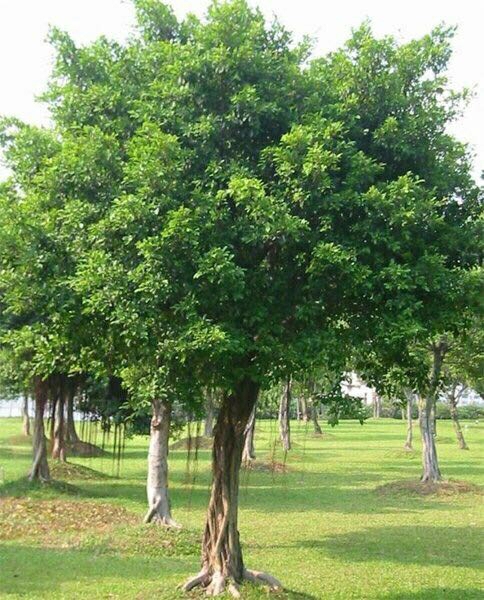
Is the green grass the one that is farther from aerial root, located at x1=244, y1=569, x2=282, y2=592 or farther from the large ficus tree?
the large ficus tree

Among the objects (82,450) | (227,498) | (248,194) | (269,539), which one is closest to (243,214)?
(248,194)

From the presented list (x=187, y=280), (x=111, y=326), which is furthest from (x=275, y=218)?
(x=111, y=326)

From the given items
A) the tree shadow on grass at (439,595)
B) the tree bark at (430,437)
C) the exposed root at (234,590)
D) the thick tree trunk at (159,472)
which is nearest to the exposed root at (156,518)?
the thick tree trunk at (159,472)

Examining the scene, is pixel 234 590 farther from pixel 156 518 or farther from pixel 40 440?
pixel 40 440

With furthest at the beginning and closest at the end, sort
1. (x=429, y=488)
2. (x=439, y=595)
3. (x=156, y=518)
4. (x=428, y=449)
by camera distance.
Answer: (x=428, y=449) < (x=429, y=488) < (x=156, y=518) < (x=439, y=595)

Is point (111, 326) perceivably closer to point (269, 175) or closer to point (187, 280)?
point (187, 280)

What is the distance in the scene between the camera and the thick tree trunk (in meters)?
17.2

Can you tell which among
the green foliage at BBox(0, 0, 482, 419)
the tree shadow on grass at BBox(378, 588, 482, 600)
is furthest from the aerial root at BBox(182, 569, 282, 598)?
the green foliage at BBox(0, 0, 482, 419)

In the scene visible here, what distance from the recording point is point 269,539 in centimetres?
1695

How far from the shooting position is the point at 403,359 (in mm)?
10117

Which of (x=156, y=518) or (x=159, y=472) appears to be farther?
(x=159, y=472)

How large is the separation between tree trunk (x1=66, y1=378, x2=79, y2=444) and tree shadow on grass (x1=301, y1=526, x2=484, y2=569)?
11182mm

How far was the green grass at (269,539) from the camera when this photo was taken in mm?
12117

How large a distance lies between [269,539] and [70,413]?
1847cm
